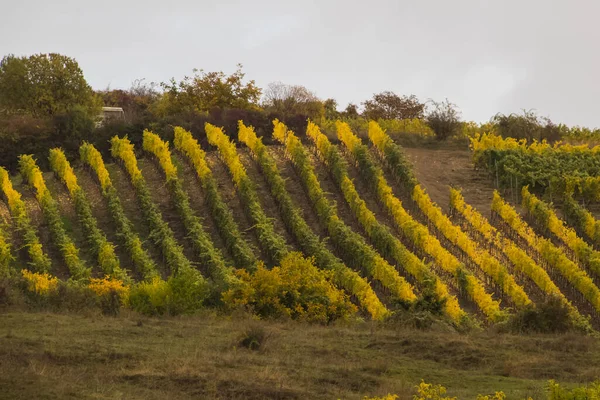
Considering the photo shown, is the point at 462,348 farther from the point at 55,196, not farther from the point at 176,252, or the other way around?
the point at 55,196

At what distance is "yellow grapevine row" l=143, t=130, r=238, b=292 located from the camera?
92.7ft

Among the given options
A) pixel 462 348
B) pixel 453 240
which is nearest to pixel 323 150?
pixel 453 240

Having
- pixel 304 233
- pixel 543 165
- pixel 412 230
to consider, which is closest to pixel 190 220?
pixel 304 233

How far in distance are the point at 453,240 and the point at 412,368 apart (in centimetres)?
1559

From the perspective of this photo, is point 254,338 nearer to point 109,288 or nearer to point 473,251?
point 109,288

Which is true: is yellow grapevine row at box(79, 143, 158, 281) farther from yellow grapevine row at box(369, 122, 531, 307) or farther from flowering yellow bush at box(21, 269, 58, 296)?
yellow grapevine row at box(369, 122, 531, 307)

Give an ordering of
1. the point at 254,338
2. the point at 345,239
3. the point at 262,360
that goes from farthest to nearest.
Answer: the point at 345,239 → the point at 254,338 → the point at 262,360

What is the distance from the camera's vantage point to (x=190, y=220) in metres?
32.6

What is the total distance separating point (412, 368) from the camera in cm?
1709

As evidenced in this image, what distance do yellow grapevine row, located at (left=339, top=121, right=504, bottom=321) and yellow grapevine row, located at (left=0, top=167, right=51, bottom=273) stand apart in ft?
38.4

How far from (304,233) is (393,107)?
4194cm

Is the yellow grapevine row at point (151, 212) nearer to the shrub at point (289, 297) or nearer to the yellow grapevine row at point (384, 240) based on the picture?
the shrub at point (289, 297)

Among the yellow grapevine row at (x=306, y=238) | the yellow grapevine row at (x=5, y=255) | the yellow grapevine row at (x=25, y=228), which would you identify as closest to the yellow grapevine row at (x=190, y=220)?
the yellow grapevine row at (x=306, y=238)

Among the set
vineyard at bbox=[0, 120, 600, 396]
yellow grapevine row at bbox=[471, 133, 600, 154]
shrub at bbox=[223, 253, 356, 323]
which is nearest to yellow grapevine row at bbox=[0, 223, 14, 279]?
vineyard at bbox=[0, 120, 600, 396]
